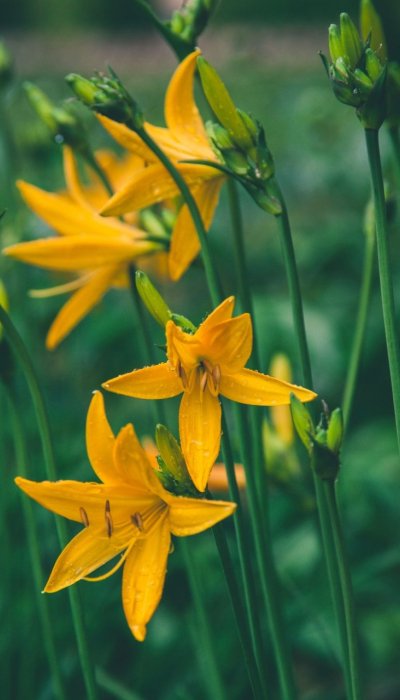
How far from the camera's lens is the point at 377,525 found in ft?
6.21

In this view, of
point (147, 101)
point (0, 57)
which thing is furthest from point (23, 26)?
point (0, 57)

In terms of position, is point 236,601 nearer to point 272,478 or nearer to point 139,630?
point 139,630

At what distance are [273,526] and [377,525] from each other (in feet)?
0.79

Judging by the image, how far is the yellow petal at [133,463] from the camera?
2.54 ft

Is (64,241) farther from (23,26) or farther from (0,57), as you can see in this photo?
(23,26)

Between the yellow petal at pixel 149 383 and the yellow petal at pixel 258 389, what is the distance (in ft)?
0.15

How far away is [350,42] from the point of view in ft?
2.70

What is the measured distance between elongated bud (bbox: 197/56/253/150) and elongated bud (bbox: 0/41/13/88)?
822mm

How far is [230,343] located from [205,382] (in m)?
0.05

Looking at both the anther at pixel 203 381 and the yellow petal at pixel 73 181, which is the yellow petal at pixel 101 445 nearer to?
the anther at pixel 203 381

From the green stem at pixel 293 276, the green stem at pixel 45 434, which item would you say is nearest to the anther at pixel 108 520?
the green stem at pixel 45 434

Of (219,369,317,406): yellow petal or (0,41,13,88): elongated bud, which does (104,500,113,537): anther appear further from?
(0,41,13,88): elongated bud

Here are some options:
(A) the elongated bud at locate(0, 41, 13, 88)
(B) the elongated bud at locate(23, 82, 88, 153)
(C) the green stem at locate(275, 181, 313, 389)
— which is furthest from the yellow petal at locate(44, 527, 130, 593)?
(A) the elongated bud at locate(0, 41, 13, 88)

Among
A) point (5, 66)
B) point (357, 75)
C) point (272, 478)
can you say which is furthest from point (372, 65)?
point (5, 66)
